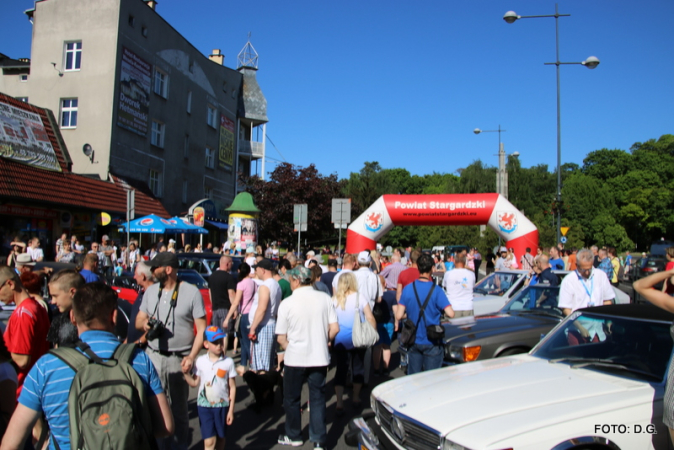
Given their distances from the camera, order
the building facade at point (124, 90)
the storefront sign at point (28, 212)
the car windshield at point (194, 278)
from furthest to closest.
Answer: the building facade at point (124, 90)
the storefront sign at point (28, 212)
the car windshield at point (194, 278)

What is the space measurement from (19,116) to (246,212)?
9094 mm

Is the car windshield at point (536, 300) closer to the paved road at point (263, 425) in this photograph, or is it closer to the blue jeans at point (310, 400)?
the paved road at point (263, 425)

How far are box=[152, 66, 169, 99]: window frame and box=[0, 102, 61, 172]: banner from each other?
22.6 feet

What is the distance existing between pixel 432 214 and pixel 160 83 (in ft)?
52.5

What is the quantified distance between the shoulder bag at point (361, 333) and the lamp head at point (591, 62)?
57.4 feet

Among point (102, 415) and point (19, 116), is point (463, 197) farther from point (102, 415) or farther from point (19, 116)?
point (102, 415)

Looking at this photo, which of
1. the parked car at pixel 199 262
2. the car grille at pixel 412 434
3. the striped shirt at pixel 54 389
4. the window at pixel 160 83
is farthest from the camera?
the window at pixel 160 83

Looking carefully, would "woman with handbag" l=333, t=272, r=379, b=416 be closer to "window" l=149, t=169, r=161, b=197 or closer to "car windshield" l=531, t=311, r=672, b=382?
"car windshield" l=531, t=311, r=672, b=382

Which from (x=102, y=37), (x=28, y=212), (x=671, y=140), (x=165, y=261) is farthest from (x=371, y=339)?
(x=671, y=140)

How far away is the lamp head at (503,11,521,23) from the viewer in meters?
18.2

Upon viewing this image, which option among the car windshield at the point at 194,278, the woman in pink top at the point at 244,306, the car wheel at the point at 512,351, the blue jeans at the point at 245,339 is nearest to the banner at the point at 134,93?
the car windshield at the point at 194,278

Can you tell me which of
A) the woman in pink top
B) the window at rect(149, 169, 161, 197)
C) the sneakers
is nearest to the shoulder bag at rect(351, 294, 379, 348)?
the sneakers

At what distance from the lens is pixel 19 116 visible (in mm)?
18172

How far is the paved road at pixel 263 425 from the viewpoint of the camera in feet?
16.7
